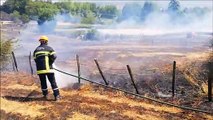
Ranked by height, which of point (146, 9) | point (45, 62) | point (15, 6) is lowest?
point (146, 9)

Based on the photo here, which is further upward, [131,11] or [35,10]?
[35,10]

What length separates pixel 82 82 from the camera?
15016mm

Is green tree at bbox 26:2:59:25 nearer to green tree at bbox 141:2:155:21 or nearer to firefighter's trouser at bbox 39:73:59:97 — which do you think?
green tree at bbox 141:2:155:21

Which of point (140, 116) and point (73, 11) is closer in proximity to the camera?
point (140, 116)

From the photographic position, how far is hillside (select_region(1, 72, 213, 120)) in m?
10.3

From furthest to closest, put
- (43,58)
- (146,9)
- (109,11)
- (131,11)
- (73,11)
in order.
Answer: (109,11) → (73,11) → (131,11) → (146,9) → (43,58)

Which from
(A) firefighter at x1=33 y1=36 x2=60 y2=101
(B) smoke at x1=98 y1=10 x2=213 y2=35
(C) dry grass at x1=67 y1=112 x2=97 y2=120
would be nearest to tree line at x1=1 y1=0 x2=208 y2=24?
(B) smoke at x1=98 y1=10 x2=213 y2=35

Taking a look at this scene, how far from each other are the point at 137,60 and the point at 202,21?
123 ft

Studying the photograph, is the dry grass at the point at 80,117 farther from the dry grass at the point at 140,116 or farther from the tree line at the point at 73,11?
the tree line at the point at 73,11

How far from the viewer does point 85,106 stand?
1137 cm

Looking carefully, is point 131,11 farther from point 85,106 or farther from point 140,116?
point 140,116

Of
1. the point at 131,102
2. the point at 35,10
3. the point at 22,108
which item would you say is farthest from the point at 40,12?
the point at 131,102

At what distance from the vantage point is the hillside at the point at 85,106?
1031 cm

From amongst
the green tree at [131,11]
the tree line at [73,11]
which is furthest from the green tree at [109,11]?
the green tree at [131,11]
